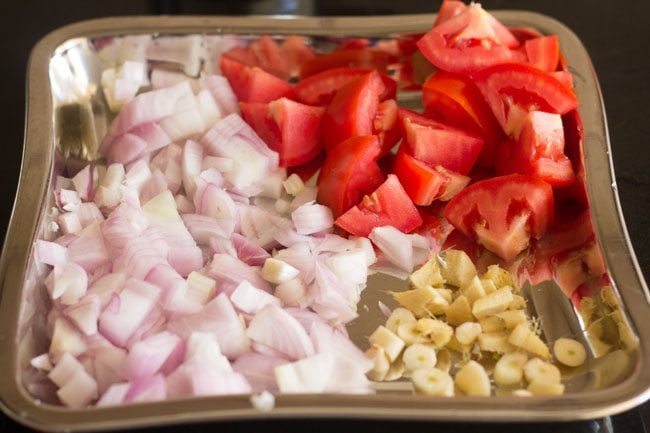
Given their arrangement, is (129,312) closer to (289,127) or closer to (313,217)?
(313,217)

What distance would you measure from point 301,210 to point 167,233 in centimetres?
Result: 19

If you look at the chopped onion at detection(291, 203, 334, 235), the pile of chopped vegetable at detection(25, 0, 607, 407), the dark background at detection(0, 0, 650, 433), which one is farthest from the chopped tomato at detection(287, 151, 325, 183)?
the dark background at detection(0, 0, 650, 433)

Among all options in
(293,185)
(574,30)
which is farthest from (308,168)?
(574,30)

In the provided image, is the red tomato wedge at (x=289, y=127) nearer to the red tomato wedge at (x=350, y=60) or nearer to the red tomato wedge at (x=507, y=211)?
the red tomato wedge at (x=350, y=60)

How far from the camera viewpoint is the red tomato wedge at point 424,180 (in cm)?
118

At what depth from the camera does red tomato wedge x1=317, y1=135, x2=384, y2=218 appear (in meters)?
1.19

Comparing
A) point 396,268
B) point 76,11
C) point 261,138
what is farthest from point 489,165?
point 76,11

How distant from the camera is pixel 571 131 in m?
1.24

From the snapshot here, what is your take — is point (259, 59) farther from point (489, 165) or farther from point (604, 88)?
point (604, 88)

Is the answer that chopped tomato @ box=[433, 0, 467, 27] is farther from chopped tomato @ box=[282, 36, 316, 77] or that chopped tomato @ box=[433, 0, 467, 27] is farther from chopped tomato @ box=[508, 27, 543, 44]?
chopped tomato @ box=[282, 36, 316, 77]

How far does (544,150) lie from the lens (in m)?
1.17

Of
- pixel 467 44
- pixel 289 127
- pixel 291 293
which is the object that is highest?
pixel 467 44

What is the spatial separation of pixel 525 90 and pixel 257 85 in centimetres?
43

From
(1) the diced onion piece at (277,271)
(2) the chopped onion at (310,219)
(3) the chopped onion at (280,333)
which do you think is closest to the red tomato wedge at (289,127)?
(2) the chopped onion at (310,219)
